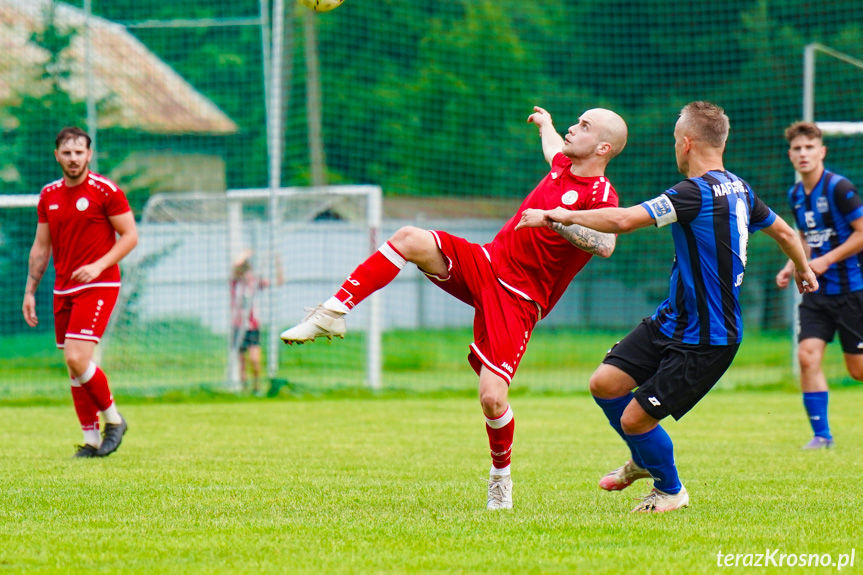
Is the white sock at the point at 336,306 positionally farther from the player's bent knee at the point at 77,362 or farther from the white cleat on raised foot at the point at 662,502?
the player's bent knee at the point at 77,362

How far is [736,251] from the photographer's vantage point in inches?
203

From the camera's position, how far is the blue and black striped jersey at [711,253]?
5027 millimetres

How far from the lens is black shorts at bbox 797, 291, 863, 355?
8.19m

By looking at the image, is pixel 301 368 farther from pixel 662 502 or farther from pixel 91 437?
pixel 662 502

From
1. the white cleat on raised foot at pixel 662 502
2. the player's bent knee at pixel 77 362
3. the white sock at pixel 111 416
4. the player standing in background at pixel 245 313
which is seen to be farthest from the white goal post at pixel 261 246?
the white cleat on raised foot at pixel 662 502

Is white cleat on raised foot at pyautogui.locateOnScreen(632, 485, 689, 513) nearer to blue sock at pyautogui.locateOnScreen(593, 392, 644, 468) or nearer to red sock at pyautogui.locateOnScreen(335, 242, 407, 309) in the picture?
blue sock at pyautogui.locateOnScreen(593, 392, 644, 468)

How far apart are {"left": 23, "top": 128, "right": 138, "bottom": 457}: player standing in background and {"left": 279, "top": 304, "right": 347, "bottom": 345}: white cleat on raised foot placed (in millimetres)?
3084

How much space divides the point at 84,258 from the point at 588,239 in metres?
4.35

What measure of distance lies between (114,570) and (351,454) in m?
4.01

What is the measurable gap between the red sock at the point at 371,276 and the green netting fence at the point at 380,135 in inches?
333

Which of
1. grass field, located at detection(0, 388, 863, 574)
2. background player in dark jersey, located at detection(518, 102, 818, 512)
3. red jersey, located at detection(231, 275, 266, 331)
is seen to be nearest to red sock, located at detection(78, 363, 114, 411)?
grass field, located at detection(0, 388, 863, 574)

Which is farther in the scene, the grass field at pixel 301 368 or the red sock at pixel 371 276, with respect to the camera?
the grass field at pixel 301 368

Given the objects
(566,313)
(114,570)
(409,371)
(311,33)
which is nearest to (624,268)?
(566,313)

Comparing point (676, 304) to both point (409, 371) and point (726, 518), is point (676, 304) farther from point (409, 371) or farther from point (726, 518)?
point (409, 371)
